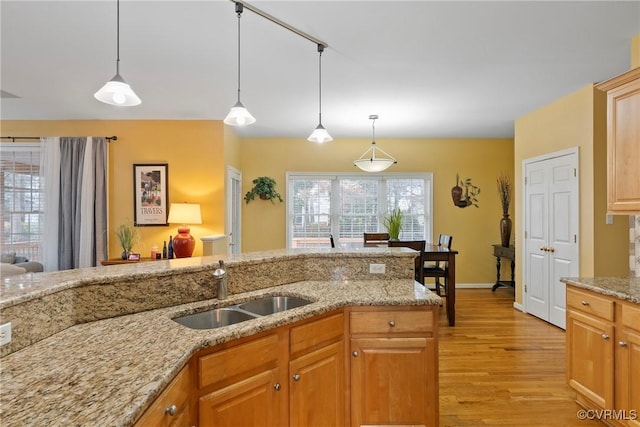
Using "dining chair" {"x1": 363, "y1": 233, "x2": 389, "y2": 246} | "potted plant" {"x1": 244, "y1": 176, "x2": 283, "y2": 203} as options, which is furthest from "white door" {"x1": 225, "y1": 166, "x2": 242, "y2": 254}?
"dining chair" {"x1": 363, "y1": 233, "x2": 389, "y2": 246}

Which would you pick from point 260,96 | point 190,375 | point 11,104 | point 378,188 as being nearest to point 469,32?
point 260,96

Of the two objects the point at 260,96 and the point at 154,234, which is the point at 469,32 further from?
the point at 154,234

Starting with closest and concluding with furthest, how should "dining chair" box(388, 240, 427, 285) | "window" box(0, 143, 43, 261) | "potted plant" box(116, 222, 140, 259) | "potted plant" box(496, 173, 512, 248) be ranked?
"dining chair" box(388, 240, 427, 285)
"potted plant" box(116, 222, 140, 259)
"window" box(0, 143, 43, 261)
"potted plant" box(496, 173, 512, 248)

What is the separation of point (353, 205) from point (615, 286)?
4178 mm

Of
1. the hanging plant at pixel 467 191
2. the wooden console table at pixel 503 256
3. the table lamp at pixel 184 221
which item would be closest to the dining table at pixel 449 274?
the wooden console table at pixel 503 256

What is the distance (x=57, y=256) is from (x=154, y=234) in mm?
1258

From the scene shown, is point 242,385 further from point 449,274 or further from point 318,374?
point 449,274

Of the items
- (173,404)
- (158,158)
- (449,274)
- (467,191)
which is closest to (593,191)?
(449,274)

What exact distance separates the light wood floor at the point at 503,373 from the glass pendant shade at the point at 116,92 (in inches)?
113

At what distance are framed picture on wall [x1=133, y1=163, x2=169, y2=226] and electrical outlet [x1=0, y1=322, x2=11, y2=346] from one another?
369 centimetres

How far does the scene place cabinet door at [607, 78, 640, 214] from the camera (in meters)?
2.25

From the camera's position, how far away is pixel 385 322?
6.35ft

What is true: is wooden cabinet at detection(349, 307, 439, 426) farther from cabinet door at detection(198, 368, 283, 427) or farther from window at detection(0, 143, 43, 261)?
window at detection(0, 143, 43, 261)

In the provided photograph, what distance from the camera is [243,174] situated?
19.7 ft
